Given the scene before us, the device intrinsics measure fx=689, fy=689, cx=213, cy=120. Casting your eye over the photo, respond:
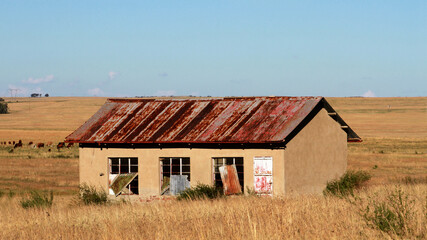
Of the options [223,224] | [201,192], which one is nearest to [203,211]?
[223,224]

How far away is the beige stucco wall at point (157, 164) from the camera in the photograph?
22.1m

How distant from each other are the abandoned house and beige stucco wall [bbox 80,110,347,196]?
0.11 ft

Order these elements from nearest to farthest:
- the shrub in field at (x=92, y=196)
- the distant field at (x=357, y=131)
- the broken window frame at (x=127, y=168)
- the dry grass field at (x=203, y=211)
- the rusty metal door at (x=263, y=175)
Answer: the dry grass field at (x=203, y=211) → the rusty metal door at (x=263, y=175) → the shrub in field at (x=92, y=196) → the broken window frame at (x=127, y=168) → the distant field at (x=357, y=131)

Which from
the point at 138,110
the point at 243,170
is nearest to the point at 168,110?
the point at 138,110

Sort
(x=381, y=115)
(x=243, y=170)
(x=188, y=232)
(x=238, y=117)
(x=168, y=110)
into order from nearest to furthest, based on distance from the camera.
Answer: (x=188, y=232), (x=243, y=170), (x=238, y=117), (x=168, y=110), (x=381, y=115)

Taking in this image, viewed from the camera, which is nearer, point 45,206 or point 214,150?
point 45,206

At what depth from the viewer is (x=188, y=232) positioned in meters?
10.9

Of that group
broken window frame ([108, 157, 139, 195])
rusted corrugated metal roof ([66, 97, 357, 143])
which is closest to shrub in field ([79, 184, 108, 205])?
broken window frame ([108, 157, 139, 195])

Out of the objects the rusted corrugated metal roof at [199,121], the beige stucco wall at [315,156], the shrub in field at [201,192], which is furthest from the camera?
the rusted corrugated metal roof at [199,121]

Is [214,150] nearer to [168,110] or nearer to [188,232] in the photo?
[168,110]

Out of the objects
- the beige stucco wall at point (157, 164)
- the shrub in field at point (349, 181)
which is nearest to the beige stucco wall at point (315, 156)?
the shrub in field at point (349, 181)

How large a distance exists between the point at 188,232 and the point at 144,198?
43.4 ft

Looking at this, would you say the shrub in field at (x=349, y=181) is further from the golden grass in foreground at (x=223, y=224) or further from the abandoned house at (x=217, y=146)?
the golden grass in foreground at (x=223, y=224)

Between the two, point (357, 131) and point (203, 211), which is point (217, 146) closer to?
point (203, 211)
